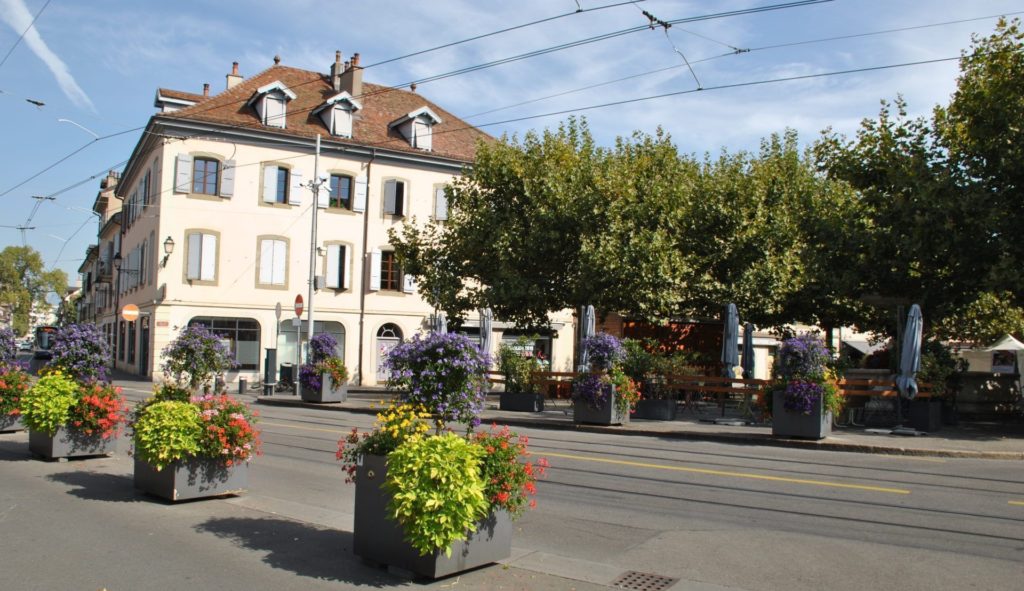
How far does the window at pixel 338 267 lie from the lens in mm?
36125

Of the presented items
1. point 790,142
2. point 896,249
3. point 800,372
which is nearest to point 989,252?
point 896,249

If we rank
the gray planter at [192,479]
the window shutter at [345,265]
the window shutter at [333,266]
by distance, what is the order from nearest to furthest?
1. the gray planter at [192,479]
2. the window shutter at [333,266]
3. the window shutter at [345,265]

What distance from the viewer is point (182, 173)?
33.0 meters

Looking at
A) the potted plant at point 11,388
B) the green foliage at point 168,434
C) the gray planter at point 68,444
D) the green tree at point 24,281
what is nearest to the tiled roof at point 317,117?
the potted plant at point 11,388

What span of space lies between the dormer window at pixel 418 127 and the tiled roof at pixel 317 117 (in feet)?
0.89

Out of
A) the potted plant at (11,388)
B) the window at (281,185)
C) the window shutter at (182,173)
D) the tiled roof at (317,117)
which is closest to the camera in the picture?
the potted plant at (11,388)

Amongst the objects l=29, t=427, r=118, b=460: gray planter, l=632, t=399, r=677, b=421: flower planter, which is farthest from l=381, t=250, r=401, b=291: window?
l=29, t=427, r=118, b=460: gray planter

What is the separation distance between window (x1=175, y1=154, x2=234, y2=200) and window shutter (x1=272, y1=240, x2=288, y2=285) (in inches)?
111

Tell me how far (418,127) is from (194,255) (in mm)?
11493

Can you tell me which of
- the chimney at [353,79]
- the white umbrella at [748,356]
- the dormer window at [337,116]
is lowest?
the white umbrella at [748,356]

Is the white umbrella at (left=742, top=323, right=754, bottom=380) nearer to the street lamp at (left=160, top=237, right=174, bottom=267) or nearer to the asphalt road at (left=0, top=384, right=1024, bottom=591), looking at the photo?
the asphalt road at (left=0, top=384, right=1024, bottom=591)

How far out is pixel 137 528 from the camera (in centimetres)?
757

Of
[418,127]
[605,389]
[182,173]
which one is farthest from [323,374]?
[418,127]

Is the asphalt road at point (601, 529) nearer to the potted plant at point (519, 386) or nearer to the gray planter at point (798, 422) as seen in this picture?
the gray planter at point (798, 422)
